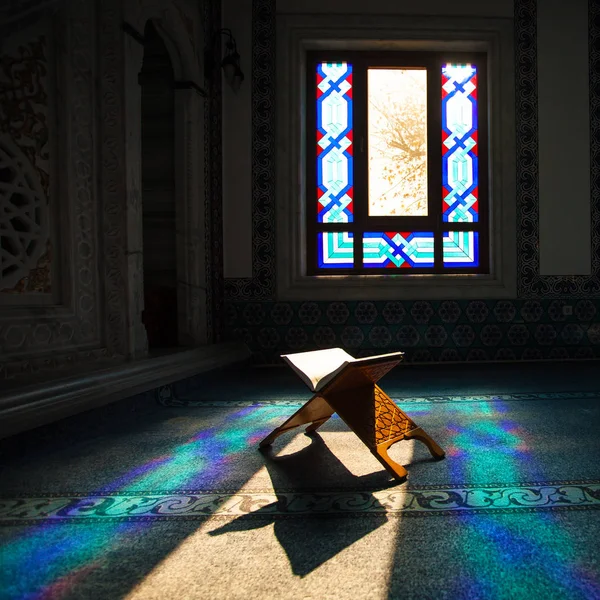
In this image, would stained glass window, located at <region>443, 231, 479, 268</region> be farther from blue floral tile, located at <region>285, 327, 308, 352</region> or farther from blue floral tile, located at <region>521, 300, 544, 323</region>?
blue floral tile, located at <region>285, 327, 308, 352</region>

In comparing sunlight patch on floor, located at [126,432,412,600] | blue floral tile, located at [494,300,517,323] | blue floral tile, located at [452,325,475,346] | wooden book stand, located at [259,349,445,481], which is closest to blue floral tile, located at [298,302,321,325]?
blue floral tile, located at [452,325,475,346]

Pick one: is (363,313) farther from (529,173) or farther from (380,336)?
(529,173)

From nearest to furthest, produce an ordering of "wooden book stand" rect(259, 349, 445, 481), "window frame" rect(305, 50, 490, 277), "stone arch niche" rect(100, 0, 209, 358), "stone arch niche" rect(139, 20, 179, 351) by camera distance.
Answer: "wooden book stand" rect(259, 349, 445, 481)
"stone arch niche" rect(100, 0, 209, 358)
"stone arch niche" rect(139, 20, 179, 351)
"window frame" rect(305, 50, 490, 277)

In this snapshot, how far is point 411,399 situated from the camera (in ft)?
10.6

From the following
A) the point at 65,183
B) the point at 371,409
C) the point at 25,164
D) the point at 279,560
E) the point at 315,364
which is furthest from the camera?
the point at 65,183

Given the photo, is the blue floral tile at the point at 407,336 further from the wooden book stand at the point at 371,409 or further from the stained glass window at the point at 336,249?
the wooden book stand at the point at 371,409

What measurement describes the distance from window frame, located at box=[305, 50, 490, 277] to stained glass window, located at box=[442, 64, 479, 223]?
2.4 inches

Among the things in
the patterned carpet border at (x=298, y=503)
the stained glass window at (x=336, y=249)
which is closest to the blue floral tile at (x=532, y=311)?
the stained glass window at (x=336, y=249)

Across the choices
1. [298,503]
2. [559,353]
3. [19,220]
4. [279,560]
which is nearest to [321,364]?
[298,503]

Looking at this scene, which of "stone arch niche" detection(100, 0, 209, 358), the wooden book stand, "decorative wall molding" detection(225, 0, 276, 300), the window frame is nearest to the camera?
the wooden book stand

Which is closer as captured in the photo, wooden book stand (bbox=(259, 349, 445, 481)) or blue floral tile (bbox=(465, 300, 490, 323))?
wooden book stand (bbox=(259, 349, 445, 481))

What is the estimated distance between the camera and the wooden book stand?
5.93ft

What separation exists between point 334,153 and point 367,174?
37cm

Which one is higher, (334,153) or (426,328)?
(334,153)
